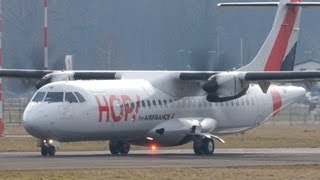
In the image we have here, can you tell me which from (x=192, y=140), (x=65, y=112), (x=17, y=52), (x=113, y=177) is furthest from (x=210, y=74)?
(x=17, y=52)

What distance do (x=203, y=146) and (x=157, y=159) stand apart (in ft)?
13.2

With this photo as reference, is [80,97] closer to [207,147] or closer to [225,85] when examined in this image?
[207,147]

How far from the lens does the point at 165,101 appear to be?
39344 mm

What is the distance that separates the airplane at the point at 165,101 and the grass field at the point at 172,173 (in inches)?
263

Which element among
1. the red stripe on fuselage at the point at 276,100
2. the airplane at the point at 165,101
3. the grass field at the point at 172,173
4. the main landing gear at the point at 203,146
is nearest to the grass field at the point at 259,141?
the red stripe on fuselage at the point at 276,100

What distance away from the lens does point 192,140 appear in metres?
39.1

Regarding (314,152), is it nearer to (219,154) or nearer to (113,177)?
(219,154)

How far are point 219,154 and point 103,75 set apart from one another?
5.05 meters

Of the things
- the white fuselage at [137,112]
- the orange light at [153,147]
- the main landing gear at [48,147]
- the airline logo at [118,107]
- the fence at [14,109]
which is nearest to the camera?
the white fuselage at [137,112]

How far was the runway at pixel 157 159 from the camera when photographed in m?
31.5

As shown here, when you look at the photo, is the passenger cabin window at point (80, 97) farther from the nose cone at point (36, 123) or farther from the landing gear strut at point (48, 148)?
the landing gear strut at point (48, 148)

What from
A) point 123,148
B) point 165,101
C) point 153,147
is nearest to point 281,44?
point 165,101

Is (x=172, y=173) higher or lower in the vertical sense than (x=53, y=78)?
lower

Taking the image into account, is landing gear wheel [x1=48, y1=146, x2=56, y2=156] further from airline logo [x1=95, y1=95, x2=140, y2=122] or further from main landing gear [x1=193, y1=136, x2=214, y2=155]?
main landing gear [x1=193, y1=136, x2=214, y2=155]
